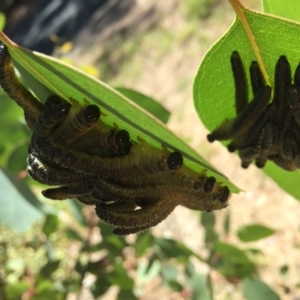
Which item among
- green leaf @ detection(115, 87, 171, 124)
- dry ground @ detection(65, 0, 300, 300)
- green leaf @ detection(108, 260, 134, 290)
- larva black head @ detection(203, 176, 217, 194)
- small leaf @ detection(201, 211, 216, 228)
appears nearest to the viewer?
larva black head @ detection(203, 176, 217, 194)

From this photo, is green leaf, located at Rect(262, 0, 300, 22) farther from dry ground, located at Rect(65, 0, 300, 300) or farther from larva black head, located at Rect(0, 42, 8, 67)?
dry ground, located at Rect(65, 0, 300, 300)

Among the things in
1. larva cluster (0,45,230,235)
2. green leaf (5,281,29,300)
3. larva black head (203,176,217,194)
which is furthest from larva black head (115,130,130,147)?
green leaf (5,281,29,300)

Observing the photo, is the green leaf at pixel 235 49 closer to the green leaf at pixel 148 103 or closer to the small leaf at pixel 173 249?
the green leaf at pixel 148 103

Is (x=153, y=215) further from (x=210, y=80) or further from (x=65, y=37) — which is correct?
(x=65, y=37)

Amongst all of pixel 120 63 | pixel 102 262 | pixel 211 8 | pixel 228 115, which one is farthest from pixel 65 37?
pixel 228 115

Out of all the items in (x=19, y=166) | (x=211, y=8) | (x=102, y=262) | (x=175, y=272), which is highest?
(x=19, y=166)

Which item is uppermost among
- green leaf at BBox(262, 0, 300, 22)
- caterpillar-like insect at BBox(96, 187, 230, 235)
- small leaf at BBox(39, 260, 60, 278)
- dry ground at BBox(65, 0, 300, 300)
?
green leaf at BBox(262, 0, 300, 22)
